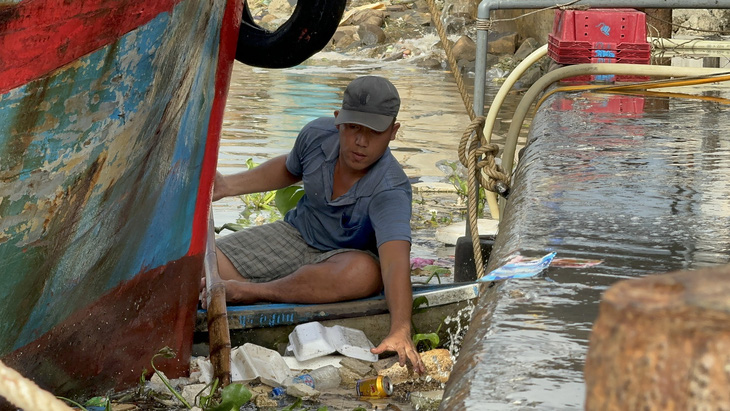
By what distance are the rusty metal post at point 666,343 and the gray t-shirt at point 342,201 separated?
258cm

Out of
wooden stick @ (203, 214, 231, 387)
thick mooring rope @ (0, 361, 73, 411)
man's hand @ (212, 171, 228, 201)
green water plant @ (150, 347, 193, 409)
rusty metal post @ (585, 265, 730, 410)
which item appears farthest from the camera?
man's hand @ (212, 171, 228, 201)

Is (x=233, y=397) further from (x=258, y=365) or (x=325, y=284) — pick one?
(x=325, y=284)

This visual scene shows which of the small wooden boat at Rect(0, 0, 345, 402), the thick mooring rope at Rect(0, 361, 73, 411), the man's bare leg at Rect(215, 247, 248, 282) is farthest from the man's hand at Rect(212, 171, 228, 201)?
the thick mooring rope at Rect(0, 361, 73, 411)

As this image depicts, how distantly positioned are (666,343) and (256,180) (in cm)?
332

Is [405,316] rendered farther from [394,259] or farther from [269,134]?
[269,134]

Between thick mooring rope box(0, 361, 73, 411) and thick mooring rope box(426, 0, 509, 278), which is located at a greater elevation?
thick mooring rope box(0, 361, 73, 411)

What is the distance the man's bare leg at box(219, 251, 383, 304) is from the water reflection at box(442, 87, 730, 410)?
72cm

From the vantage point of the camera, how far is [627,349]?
673mm

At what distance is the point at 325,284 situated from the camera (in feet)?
11.1

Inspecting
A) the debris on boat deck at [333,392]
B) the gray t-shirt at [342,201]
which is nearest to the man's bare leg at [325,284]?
the gray t-shirt at [342,201]

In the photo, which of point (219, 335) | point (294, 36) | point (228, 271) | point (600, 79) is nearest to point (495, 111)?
point (600, 79)

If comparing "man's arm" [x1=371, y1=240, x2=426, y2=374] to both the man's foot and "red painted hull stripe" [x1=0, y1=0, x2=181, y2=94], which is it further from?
"red painted hull stripe" [x1=0, y1=0, x2=181, y2=94]

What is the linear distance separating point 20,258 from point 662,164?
1.91 meters

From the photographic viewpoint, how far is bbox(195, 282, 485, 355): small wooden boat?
3291mm
